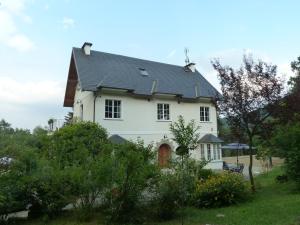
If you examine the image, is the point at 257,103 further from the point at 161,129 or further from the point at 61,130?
the point at 161,129

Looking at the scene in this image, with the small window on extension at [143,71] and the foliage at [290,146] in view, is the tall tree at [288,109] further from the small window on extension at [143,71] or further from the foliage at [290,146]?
the small window on extension at [143,71]

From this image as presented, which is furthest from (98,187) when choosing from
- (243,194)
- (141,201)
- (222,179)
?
(243,194)

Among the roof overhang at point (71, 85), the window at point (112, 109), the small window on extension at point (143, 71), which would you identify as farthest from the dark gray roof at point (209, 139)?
the roof overhang at point (71, 85)

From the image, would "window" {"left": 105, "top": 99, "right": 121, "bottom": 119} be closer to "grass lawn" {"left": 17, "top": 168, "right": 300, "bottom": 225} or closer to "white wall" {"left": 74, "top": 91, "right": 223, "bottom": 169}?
"white wall" {"left": 74, "top": 91, "right": 223, "bottom": 169}

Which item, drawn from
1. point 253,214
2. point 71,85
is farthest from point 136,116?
point 253,214

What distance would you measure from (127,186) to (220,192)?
3.55m

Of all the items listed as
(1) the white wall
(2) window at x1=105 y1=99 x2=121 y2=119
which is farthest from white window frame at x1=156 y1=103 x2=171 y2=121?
(2) window at x1=105 y1=99 x2=121 y2=119

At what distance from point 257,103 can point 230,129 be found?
1514mm

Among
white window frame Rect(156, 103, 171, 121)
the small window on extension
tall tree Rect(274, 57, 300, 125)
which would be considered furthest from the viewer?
the small window on extension

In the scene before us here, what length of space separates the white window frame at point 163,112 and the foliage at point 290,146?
13.6 meters

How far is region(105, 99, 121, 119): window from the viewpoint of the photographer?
76.5ft

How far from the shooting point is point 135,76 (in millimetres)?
26203

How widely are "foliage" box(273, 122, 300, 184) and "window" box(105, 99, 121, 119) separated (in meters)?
13.1

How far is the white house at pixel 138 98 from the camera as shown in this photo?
916 inches
